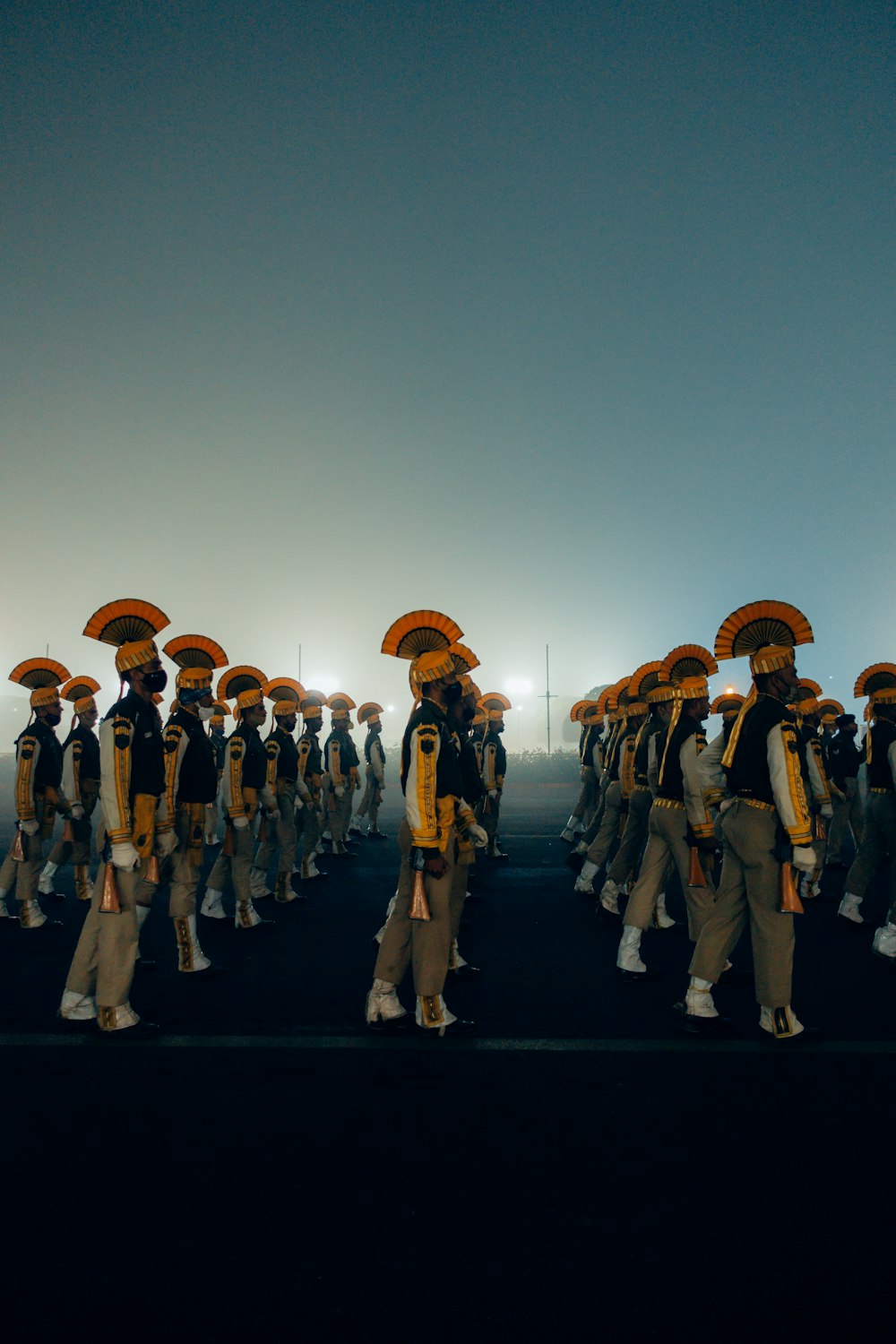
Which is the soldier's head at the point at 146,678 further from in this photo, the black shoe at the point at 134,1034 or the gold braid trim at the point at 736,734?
the gold braid trim at the point at 736,734

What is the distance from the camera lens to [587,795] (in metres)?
13.1

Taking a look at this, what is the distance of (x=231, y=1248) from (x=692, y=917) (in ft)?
15.3

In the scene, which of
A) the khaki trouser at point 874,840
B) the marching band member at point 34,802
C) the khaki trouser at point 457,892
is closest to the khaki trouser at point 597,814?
the khaki trouser at point 874,840

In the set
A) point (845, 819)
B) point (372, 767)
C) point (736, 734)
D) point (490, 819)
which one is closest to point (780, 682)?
point (736, 734)

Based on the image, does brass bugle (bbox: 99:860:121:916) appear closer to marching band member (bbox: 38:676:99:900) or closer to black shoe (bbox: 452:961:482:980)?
black shoe (bbox: 452:961:482:980)

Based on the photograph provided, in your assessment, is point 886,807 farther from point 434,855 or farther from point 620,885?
point 434,855

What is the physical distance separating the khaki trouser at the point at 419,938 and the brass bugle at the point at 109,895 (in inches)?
65.9

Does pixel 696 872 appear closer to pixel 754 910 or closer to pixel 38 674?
pixel 754 910

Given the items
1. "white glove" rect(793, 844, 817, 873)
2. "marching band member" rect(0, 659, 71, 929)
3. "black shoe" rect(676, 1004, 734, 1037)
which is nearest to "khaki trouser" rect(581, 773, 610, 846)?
"black shoe" rect(676, 1004, 734, 1037)

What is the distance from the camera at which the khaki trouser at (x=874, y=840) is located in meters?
7.71

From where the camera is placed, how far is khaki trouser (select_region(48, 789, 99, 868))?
28.4 ft

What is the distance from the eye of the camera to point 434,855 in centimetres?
496

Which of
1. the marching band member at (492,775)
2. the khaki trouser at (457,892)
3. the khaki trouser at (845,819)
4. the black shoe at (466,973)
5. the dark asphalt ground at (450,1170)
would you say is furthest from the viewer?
the marching band member at (492,775)

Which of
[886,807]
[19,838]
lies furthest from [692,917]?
[19,838]
